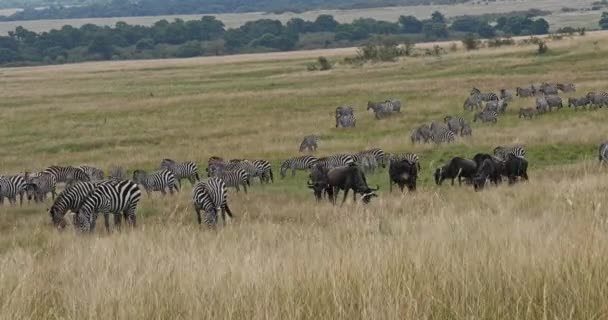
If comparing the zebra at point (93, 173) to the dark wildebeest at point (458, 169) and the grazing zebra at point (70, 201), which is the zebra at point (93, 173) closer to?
the grazing zebra at point (70, 201)

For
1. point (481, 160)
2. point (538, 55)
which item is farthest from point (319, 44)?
point (481, 160)

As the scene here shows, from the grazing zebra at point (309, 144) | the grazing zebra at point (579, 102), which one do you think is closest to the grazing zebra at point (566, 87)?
the grazing zebra at point (579, 102)

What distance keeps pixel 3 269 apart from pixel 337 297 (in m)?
2.74

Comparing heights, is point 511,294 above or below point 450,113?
above

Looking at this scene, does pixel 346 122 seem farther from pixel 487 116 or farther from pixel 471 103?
pixel 471 103

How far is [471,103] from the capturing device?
1645 inches

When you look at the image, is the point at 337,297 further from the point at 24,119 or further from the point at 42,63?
the point at 42,63

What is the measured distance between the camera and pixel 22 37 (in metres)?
179

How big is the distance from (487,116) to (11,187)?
2137 cm

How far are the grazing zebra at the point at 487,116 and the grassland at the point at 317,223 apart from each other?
86 cm

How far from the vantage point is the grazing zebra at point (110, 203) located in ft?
51.5

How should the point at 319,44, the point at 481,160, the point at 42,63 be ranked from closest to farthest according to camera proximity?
the point at 481,160 → the point at 42,63 → the point at 319,44

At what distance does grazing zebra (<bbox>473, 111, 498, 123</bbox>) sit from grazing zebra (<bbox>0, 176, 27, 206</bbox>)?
20788 mm

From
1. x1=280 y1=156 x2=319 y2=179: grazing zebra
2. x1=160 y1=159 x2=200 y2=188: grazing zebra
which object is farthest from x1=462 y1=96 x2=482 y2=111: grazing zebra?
x1=160 y1=159 x2=200 y2=188: grazing zebra
